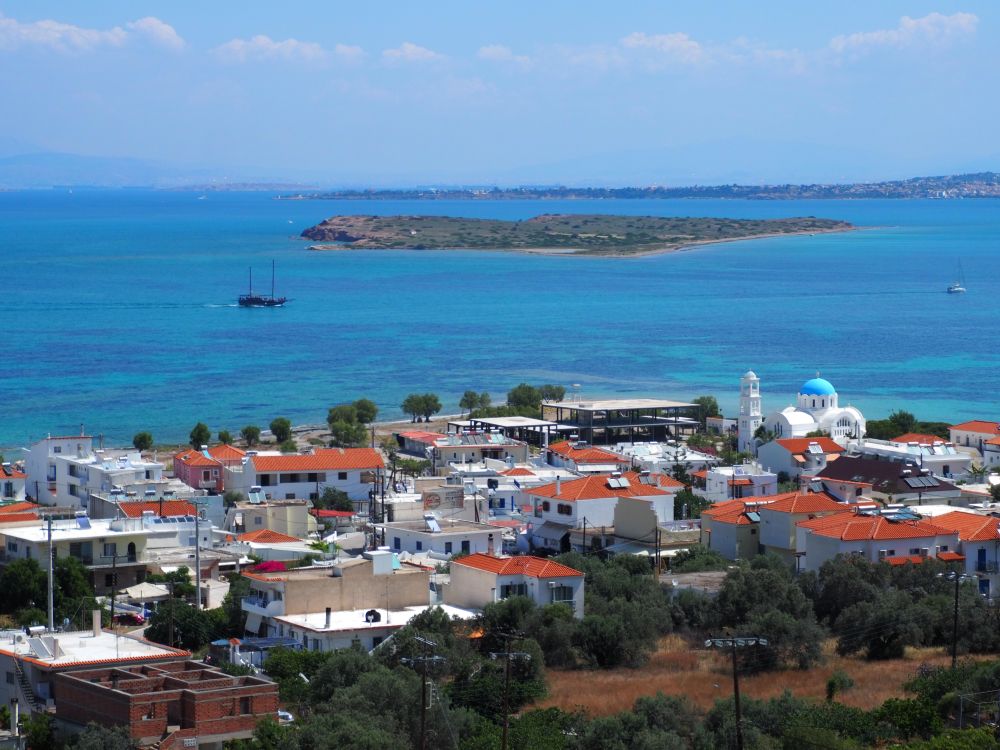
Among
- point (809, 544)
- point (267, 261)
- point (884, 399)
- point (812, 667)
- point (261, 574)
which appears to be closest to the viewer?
point (812, 667)

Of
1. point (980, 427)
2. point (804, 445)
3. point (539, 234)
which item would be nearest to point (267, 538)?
point (804, 445)

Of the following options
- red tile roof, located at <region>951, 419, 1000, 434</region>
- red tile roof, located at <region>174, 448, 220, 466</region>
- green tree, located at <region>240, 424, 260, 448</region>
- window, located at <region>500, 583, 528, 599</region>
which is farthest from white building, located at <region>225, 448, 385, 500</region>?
red tile roof, located at <region>951, 419, 1000, 434</region>

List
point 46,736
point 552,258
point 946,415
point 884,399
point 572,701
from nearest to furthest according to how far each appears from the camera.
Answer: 1. point 46,736
2. point 572,701
3. point 946,415
4. point 884,399
5. point 552,258

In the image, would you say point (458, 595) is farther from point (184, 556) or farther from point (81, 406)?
point (81, 406)

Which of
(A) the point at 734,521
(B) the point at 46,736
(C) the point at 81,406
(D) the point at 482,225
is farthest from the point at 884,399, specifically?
(D) the point at 482,225

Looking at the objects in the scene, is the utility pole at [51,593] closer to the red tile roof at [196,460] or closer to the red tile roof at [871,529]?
the red tile roof at [196,460]
